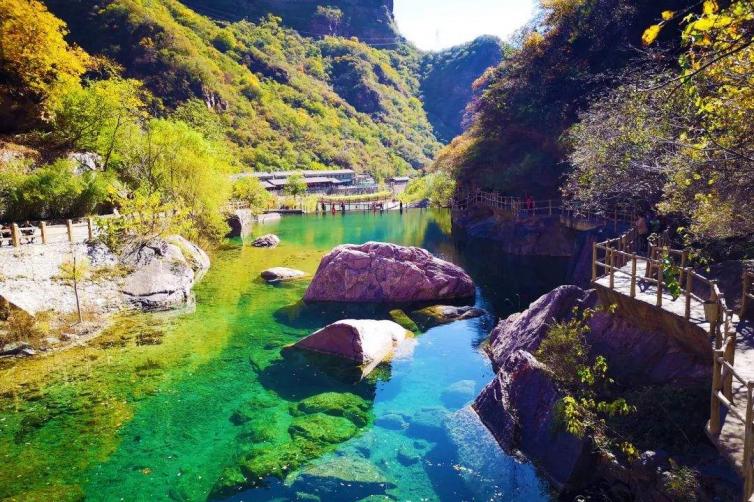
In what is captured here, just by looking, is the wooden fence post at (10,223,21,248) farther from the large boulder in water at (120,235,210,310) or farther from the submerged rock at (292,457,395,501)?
the submerged rock at (292,457,395,501)

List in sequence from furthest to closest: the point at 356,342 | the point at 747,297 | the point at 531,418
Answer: the point at 356,342 → the point at 531,418 → the point at 747,297

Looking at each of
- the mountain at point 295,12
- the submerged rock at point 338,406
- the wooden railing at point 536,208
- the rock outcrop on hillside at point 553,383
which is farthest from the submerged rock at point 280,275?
the mountain at point 295,12

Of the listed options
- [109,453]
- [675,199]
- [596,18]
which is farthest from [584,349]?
[596,18]

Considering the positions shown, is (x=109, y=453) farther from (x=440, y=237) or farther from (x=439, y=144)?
(x=439, y=144)

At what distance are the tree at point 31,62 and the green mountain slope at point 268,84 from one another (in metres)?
48.3

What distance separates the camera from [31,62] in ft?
99.2

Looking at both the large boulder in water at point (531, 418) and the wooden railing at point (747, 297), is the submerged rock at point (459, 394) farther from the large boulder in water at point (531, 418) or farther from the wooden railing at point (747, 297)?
the wooden railing at point (747, 297)

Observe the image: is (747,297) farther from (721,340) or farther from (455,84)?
(455,84)

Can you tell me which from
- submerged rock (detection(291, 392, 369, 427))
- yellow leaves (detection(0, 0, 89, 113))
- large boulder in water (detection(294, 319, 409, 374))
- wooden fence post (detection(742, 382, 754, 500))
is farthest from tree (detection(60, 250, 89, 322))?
wooden fence post (detection(742, 382, 754, 500))

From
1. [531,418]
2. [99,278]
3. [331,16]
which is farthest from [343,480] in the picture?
[331,16]

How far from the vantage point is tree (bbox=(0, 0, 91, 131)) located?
29109 mm

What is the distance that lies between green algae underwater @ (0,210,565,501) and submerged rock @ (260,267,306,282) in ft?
22.9

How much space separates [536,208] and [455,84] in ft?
537

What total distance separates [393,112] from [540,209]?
136 m
